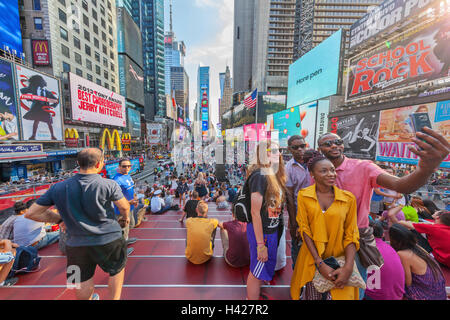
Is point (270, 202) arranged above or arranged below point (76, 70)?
below

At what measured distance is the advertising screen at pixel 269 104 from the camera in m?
41.0

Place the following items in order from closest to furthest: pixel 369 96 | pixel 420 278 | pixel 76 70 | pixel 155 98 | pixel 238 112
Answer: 1. pixel 420 278
2. pixel 369 96
3. pixel 76 70
4. pixel 238 112
5. pixel 155 98

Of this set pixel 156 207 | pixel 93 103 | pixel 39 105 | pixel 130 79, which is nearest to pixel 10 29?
pixel 39 105

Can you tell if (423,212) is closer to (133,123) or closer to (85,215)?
(85,215)

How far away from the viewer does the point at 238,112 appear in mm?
52531

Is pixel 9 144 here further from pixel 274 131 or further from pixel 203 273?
pixel 274 131

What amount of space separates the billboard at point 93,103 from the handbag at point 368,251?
2876cm

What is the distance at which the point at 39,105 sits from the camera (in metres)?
17.1

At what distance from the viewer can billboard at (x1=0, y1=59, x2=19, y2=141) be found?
46.0 feet

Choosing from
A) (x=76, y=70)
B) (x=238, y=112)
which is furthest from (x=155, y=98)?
(x=76, y=70)

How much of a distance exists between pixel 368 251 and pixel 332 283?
56 cm

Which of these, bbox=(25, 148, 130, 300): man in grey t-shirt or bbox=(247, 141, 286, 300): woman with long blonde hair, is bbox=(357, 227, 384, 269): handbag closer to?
bbox=(247, 141, 286, 300): woman with long blonde hair

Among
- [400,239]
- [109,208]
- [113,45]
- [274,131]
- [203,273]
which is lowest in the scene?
[203,273]

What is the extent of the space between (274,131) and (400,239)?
81.7ft
